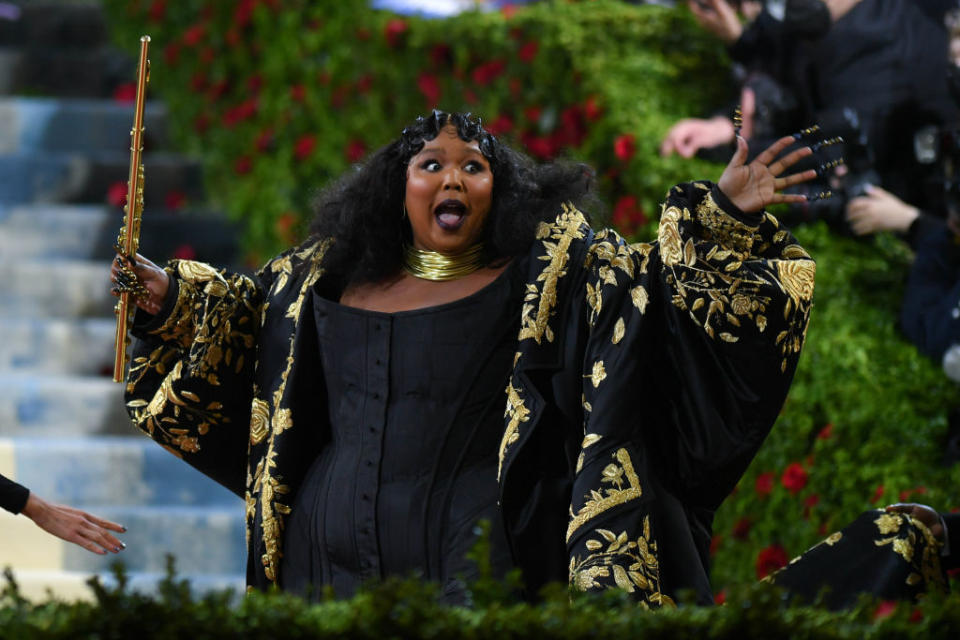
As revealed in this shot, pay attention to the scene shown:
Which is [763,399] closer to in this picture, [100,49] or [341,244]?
[341,244]

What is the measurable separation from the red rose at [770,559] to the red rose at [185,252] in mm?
3777

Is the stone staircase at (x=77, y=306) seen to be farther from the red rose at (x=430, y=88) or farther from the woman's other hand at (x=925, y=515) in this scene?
the woman's other hand at (x=925, y=515)

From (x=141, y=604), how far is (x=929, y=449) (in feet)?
10.5

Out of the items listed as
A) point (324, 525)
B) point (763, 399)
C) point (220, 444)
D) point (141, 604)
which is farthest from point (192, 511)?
point (141, 604)

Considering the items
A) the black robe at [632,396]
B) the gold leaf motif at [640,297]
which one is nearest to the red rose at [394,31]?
the black robe at [632,396]

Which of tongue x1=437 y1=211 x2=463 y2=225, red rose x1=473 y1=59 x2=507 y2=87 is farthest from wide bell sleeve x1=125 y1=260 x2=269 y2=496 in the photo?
red rose x1=473 y1=59 x2=507 y2=87

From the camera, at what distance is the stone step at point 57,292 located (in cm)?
789

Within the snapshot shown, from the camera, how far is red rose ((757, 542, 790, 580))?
17.8 ft

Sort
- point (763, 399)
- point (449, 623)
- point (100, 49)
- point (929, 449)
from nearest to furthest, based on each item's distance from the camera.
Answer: point (449, 623)
point (763, 399)
point (929, 449)
point (100, 49)

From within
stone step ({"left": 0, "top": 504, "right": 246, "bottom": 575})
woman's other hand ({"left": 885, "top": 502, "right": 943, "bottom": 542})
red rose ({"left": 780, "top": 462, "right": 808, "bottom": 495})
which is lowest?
stone step ({"left": 0, "top": 504, "right": 246, "bottom": 575})

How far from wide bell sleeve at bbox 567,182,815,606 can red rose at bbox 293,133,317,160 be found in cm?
435

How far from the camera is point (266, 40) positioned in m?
8.46

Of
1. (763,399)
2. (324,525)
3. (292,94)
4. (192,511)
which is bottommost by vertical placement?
(192,511)

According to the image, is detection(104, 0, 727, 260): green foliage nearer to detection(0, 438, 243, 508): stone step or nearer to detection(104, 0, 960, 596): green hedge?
detection(104, 0, 960, 596): green hedge
